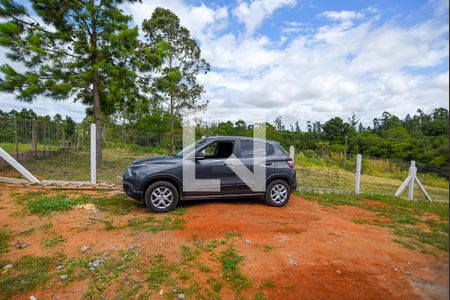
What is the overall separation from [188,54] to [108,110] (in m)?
7.02

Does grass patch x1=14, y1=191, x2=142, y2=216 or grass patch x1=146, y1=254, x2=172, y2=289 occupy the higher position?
grass patch x1=14, y1=191, x2=142, y2=216

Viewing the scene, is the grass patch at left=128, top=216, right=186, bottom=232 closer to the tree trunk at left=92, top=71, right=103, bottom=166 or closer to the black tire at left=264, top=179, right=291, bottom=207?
the black tire at left=264, top=179, right=291, bottom=207

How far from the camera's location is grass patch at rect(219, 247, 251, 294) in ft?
9.45

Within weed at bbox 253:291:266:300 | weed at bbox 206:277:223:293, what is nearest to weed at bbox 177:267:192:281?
weed at bbox 206:277:223:293

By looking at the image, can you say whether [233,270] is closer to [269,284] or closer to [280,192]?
[269,284]

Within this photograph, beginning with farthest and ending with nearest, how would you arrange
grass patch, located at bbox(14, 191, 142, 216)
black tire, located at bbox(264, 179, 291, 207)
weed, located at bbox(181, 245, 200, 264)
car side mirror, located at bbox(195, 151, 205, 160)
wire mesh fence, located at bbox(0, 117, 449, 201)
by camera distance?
1. wire mesh fence, located at bbox(0, 117, 449, 201)
2. black tire, located at bbox(264, 179, 291, 207)
3. car side mirror, located at bbox(195, 151, 205, 160)
4. grass patch, located at bbox(14, 191, 142, 216)
5. weed, located at bbox(181, 245, 200, 264)

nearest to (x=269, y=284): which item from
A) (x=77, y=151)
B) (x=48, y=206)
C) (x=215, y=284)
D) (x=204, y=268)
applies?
(x=215, y=284)

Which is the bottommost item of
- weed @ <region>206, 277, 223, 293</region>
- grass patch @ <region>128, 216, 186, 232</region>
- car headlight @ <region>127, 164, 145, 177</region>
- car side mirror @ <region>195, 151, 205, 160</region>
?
weed @ <region>206, 277, 223, 293</region>

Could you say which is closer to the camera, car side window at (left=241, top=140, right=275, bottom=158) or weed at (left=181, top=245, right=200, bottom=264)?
weed at (left=181, top=245, right=200, bottom=264)

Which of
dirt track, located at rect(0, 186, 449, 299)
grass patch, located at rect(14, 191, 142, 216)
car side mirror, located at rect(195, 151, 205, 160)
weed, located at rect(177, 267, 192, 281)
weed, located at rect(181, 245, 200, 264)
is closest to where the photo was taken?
dirt track, located at rect(0, 186, 449, 299)

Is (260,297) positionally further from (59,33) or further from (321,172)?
(321,172)

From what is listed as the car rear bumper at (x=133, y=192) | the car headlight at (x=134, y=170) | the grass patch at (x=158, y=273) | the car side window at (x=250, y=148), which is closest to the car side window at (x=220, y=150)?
the car side window at (x=250, y=148)

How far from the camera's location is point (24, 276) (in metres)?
3.01

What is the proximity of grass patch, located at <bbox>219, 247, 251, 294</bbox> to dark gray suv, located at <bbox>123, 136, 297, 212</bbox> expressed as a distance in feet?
7.12
